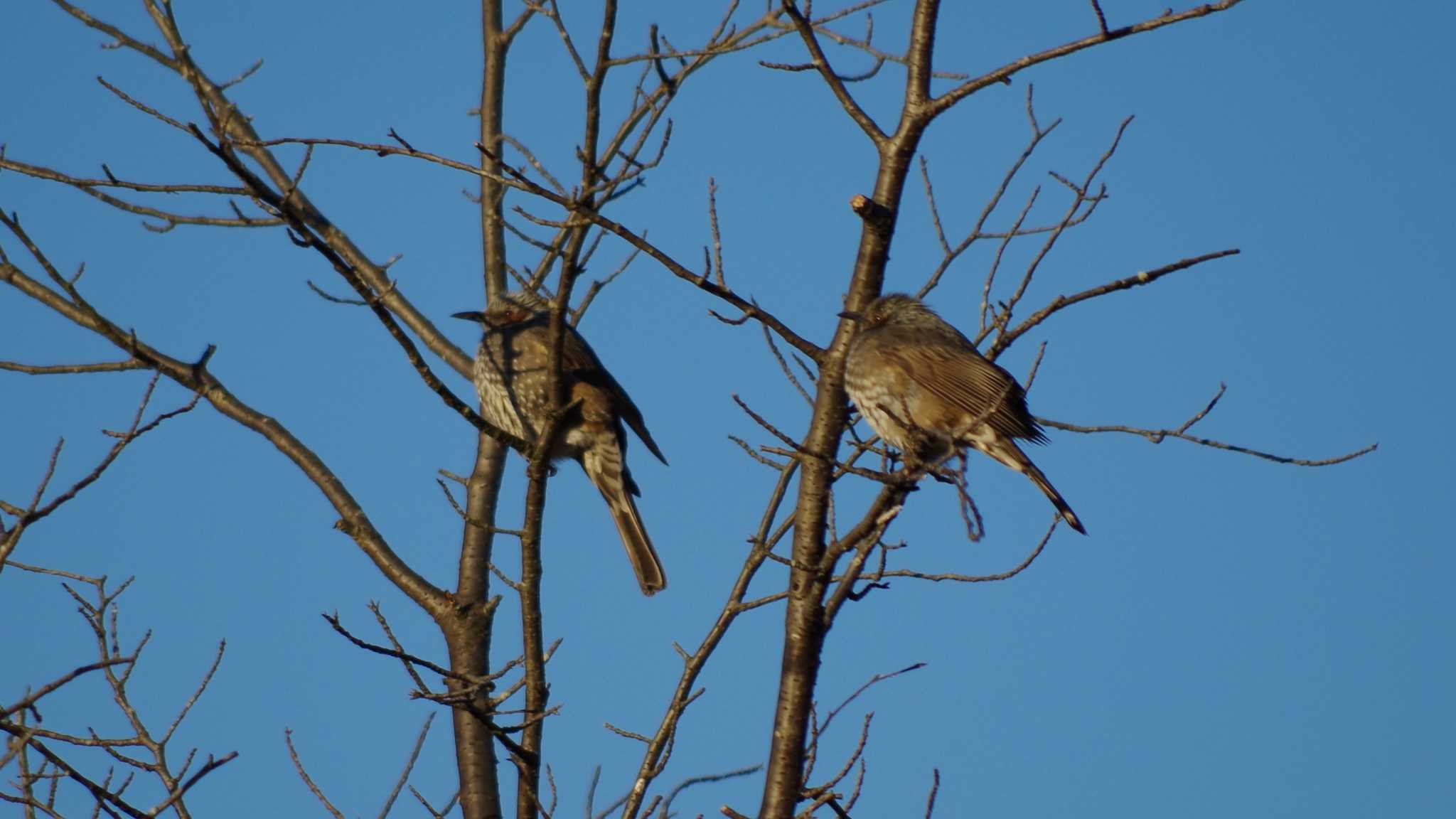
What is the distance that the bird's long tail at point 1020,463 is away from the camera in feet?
18.2

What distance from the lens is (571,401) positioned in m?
6.95

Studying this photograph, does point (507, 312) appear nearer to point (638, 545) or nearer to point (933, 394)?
point (638, 545)

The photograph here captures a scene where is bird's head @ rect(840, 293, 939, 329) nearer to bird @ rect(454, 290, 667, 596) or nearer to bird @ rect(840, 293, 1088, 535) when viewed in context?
bird @ rect(840, 293, 1088, 535)

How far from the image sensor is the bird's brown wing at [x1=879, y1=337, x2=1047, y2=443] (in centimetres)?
576

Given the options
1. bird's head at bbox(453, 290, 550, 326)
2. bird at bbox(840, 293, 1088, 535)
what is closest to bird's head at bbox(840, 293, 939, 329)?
bird at bbox(840, 293, 1088, 535)

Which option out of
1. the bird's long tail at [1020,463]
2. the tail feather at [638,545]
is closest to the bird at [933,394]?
the bird's long tail at [1020,463]

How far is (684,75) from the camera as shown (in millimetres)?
5949

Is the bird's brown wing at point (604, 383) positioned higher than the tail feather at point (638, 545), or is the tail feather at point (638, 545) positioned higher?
the bird's brown wing at point (604, 383)

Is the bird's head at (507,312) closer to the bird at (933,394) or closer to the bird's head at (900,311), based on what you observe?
the bird's head at (900,311)

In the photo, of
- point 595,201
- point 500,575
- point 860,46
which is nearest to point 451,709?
point 500,575

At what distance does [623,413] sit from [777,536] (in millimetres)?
2475

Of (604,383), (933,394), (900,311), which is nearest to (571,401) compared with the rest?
(604,383)

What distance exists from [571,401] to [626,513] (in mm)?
619

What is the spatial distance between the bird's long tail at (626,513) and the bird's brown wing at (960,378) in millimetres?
1528
